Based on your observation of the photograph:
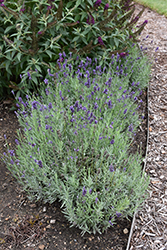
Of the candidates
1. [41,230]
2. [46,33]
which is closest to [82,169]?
[41,230]

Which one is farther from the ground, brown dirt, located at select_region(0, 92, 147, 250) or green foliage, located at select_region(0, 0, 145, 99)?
green foliage, located at select_region(0, 0, 145, 99)

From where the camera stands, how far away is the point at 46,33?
346cm

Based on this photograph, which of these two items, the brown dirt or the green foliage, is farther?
the green foliage

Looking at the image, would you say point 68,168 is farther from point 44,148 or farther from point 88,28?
point 88,28

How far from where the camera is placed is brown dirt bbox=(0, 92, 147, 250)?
7.25 ft

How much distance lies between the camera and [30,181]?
239 cm

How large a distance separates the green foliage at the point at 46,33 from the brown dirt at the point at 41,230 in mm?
1689

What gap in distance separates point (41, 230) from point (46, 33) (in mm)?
2889

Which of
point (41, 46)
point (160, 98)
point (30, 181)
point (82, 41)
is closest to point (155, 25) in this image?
point (160, 98)

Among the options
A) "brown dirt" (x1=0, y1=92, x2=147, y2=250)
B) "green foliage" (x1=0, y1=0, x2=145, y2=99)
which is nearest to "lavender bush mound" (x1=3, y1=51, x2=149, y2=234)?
"brown dirt" (x1=0, y1=92, x2=147, y2=250)

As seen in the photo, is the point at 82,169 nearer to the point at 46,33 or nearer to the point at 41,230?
the point at 41,230

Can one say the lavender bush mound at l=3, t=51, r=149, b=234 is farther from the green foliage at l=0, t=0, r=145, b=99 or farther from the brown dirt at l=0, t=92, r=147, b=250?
the green foliage at l=0, t=0, r=145, b=99

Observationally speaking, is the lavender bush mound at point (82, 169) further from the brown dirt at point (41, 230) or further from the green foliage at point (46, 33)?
the green foliage at point (46, 33)

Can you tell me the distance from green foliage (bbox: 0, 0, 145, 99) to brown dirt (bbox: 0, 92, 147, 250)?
1.69 metres
